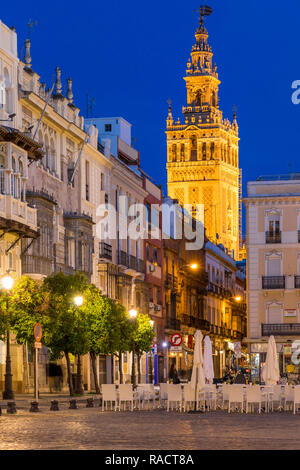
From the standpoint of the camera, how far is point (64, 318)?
44.3 metres

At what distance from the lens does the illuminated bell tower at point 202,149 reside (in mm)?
162875

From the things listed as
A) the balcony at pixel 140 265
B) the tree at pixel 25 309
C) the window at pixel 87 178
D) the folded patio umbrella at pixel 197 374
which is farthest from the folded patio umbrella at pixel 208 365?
the balcony at pixel 140 265

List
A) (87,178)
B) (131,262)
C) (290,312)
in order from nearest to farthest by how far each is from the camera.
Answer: (87,178) < (131,262) < (290,312)

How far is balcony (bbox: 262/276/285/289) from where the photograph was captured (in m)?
78.7

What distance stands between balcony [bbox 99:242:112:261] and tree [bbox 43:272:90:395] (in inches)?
648

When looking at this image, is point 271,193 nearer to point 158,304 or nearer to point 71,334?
point 158,304

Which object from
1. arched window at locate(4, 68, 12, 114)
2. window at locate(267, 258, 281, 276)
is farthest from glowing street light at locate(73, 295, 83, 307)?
window at locate(267, 258, 281, 276)

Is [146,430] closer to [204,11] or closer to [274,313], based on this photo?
[274,313]

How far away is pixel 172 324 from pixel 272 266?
860 centimetres

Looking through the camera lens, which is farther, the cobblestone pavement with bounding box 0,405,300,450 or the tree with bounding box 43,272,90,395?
the tree with bounding box 43,272,90,395

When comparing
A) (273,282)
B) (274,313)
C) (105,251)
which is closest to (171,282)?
(273,282)

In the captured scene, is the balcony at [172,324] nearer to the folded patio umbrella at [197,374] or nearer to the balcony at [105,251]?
the balcony at [105,251]

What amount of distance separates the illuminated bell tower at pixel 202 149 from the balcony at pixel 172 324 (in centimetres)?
7820

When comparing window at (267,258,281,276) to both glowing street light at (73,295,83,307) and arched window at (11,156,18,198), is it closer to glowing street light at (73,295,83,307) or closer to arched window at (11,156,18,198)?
arched window at (11,156,18,198)
